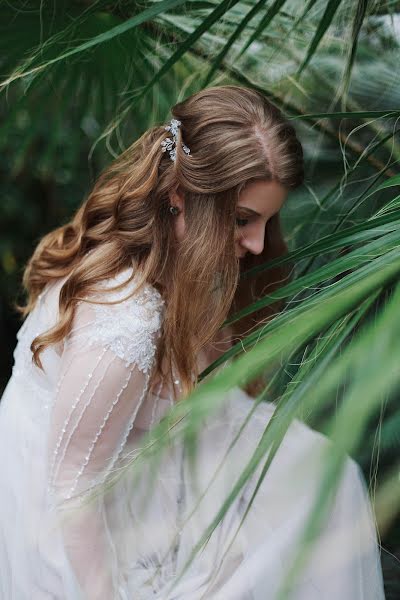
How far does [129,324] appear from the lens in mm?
1011

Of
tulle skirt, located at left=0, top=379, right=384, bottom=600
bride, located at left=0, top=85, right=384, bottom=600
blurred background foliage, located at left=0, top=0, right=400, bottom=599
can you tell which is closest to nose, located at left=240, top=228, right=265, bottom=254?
bride, located at left=0, top=85, right=384, bottom=600

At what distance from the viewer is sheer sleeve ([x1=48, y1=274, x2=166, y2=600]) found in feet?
3.24

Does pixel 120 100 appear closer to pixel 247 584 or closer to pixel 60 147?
pixel 60 147

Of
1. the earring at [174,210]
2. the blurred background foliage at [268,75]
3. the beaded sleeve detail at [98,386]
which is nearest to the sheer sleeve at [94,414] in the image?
the beaded sleeve detail at [98,386]

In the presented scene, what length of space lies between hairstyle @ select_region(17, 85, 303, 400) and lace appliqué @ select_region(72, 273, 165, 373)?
20 mm

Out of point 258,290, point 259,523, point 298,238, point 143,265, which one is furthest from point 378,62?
point 259,523

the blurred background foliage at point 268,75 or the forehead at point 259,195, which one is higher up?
the blurred background foliage at point 268,75

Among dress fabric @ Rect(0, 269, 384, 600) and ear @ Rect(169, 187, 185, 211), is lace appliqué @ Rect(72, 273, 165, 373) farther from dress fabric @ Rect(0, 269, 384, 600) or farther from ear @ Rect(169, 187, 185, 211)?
ear @ Rect(169, 187, 185, 211)

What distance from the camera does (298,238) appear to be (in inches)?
52.9

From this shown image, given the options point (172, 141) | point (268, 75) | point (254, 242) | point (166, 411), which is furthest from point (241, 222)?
point (268, 75)

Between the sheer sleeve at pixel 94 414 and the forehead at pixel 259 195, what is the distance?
191mm

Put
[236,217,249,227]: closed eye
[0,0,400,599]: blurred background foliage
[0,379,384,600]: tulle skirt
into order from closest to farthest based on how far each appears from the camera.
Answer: [0,379,384,600]: tulle skirt < [236,217,249,227]: closed eye < [0,0,400,599]: blurred background foliage

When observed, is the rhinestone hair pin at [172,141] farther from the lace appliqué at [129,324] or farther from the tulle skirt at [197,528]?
the tulle skirt at [197,528]

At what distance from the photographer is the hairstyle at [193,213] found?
102 cm
